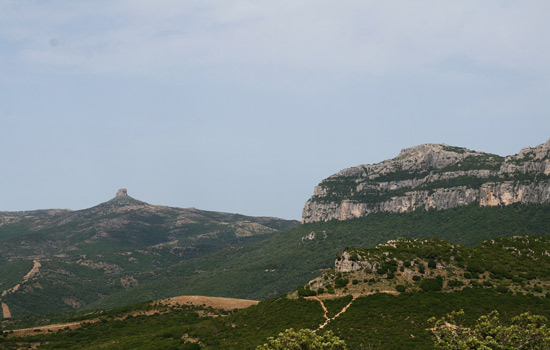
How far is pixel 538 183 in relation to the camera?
195 metres

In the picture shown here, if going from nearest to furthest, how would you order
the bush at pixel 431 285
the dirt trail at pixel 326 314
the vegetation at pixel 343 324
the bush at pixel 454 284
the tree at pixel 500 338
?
1. the tree at pixel 500 338
2. the vegetation at pixel 343 324
3. the dirt trail at pixel 326 314
4. the bush at pixel 431 285
5. the bush at pixel 454 284

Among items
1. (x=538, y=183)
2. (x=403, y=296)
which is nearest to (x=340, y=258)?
(x=403, y=296)

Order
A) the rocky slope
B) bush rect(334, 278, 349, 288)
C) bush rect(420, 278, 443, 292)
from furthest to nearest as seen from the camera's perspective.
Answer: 1. bush rect(334, 278, 349, 288)
2. the rocky slope
3. bush rect(420, 278, 443, 292)

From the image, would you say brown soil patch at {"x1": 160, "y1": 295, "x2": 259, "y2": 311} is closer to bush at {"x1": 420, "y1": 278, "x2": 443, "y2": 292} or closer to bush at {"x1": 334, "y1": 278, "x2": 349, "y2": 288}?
bush at {"x1": 334, "y1": 278, "x2": 349, "y2": 288}

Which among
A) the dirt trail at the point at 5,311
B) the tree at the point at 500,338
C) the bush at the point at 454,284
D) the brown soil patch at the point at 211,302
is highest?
the bush at the point at 454,284

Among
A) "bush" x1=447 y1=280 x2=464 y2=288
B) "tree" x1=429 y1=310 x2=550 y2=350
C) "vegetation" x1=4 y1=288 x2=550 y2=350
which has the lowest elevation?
"vegetation" x1=4 y1=288 x2=550 y2=350

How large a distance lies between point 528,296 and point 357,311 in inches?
1116

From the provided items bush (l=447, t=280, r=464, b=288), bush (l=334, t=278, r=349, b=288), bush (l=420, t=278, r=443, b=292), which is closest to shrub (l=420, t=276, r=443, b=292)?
bush (l=420, t=278, r=443, b=292)

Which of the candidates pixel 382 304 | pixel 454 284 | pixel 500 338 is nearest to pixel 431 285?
pixel 454 284

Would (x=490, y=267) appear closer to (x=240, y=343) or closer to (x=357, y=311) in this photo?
(x=357, y=311)

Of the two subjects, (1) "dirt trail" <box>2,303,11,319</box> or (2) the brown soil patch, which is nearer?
(2) the brown soil patch

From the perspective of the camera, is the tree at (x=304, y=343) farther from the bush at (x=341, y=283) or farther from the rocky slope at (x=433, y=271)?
the bush at (x=341, y=283)

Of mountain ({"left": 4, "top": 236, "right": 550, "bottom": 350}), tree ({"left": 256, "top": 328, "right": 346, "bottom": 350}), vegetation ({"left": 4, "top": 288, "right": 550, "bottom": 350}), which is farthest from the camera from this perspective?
mountain ({"left": 4, "top": 236, "right": 550, "bottom": 350})

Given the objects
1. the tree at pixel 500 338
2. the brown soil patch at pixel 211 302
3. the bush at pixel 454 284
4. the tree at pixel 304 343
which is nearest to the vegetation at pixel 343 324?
the bush at pixel 454 284
